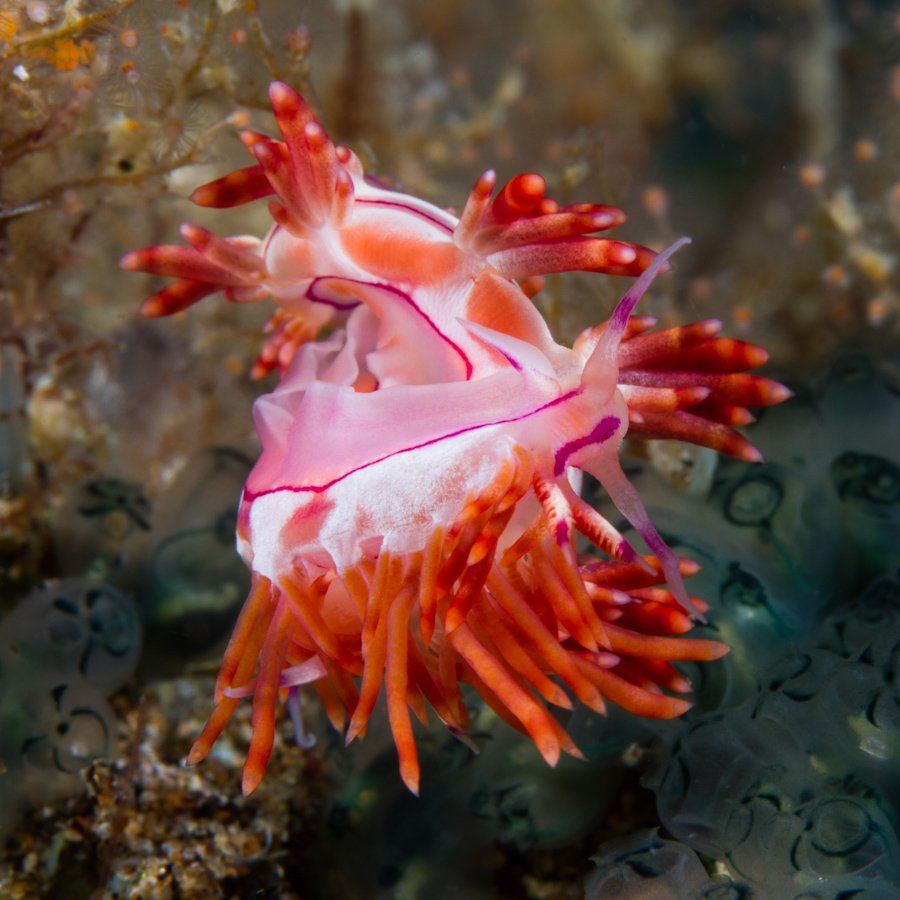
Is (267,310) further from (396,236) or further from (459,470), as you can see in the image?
(459,470)

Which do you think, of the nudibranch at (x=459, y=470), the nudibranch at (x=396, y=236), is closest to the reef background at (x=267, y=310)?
the nudibranch at (x=459, y=470)

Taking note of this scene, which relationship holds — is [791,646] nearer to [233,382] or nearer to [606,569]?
[606,569]

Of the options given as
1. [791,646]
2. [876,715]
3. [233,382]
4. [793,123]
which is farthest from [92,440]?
[793,123]

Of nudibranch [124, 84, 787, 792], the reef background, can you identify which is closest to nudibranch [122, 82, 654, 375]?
nudibranch [124, 84, 787, 792]

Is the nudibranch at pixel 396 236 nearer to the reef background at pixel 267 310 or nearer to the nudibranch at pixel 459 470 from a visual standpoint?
the nudibranch at pixel 459 470

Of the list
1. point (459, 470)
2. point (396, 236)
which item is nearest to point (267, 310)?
point (396, 236)

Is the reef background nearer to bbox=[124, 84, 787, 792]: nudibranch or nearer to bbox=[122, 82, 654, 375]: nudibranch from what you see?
bbox=[124, 84, 787, 792]: nudibranch
